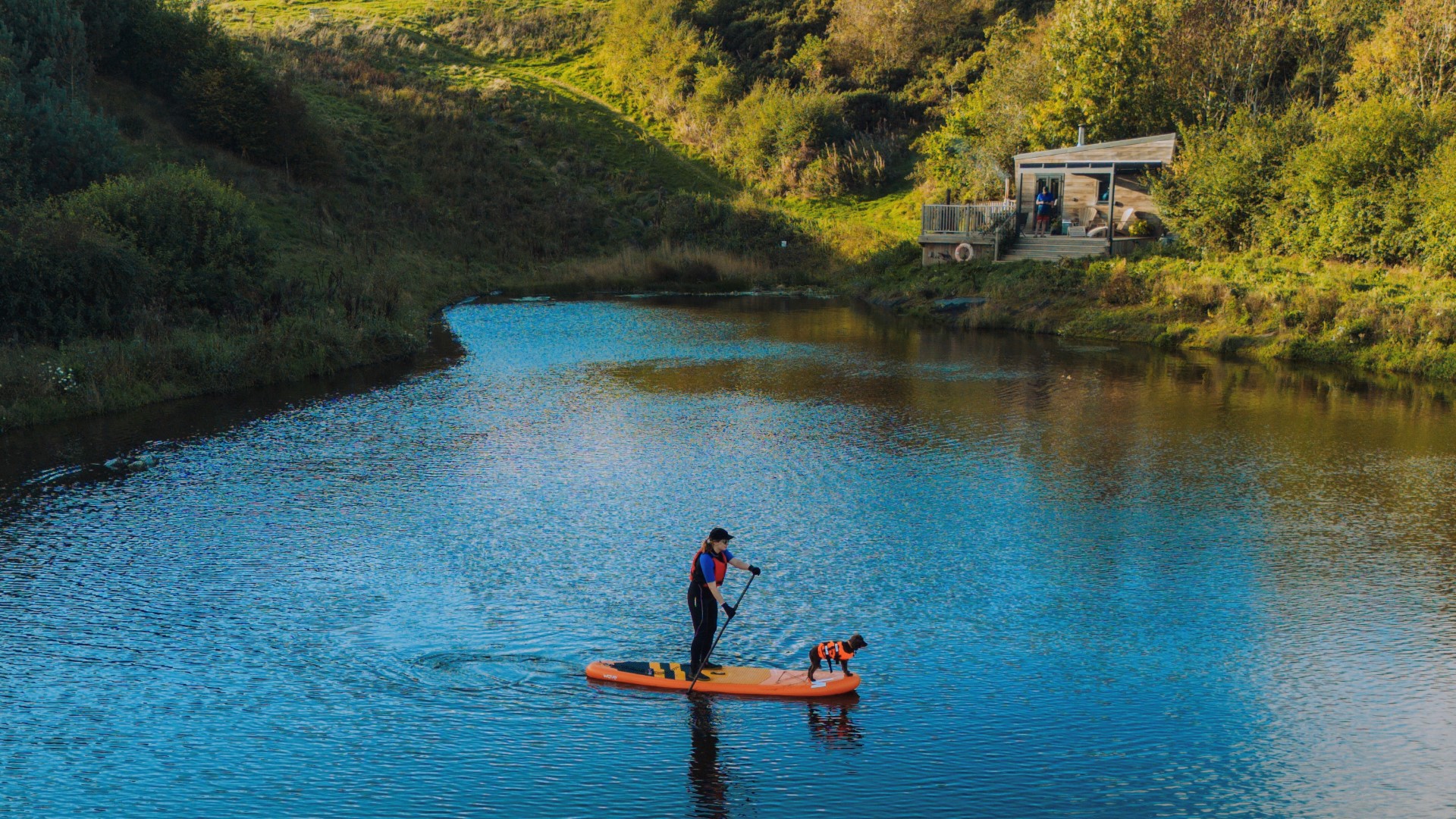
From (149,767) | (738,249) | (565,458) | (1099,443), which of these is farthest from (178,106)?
(149,767)

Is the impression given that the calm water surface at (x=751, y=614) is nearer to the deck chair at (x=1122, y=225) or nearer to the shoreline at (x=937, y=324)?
the shoreline at (x=937, y=324)

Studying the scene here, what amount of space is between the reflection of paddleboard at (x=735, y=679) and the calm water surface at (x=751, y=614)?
0.74ft

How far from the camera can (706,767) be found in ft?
33.5

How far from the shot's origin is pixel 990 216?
47.1 m

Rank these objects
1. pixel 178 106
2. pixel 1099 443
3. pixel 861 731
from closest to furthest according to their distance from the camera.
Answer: pixel 861 731 → pixel 1099 443 → pixel 178 106

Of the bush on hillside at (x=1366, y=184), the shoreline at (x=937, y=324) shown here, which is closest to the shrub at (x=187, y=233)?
the shoreline at (x=937, y=324)

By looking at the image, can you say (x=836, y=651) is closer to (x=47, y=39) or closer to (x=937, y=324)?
(x=937, y=324)

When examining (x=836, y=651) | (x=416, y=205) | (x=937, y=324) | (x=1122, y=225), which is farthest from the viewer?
Result: (x=416, y=205)

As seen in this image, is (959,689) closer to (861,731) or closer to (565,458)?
(861,731)

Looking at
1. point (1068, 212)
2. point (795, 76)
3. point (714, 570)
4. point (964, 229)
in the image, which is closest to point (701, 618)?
point (714, 570)

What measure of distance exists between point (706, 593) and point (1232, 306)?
28581mm

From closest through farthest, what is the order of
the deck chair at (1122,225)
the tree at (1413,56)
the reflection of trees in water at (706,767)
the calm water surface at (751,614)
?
1. the reflection of trees in water at (706,767)
2. the calm water surface at (751,614)
3. the tree at (1413,56)
4. the deck chair at (1122,225)

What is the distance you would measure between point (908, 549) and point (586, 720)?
21.2 feet

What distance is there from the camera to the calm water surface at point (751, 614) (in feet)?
32.6
